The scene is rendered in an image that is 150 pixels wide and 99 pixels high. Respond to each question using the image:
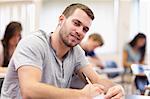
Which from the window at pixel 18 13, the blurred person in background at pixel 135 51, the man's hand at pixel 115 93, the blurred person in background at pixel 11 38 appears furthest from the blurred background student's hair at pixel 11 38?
the blurred person in background at pixel 135 51

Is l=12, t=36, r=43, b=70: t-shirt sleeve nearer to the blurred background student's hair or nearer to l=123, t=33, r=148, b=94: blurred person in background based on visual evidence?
the blurred background student's hair

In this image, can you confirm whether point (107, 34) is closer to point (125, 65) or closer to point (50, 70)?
point (125, 65)

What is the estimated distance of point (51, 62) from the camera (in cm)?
161

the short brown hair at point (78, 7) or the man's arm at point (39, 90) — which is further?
the short brown hair at point (78, 7)

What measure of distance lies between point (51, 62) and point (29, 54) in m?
0.14

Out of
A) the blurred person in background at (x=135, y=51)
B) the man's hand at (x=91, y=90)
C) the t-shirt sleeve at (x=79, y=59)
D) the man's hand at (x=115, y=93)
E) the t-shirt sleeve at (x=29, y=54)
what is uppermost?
the t-shirt sleeve at (x=29, y=54)

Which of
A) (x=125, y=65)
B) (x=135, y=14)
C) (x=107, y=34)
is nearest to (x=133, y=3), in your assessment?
(x=135, y=14)

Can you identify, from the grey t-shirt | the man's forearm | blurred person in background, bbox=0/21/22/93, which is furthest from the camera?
blurred person in background, bbox=0/21/22/93

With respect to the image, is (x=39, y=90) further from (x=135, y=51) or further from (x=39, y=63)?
(x=135, y=51)

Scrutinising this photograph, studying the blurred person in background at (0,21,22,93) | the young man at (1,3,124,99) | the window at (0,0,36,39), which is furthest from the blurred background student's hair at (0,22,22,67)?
the young man at (1,3,124,99)

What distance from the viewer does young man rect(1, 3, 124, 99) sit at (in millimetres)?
1441

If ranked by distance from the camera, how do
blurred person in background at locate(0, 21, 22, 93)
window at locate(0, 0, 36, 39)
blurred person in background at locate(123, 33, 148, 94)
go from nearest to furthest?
1. blurred person in background at locate(0, 21, 22, 93)
2. window at locate(0, 0, 36, 39)
3. blurred person in background at locate(123, 33, 148, 94)

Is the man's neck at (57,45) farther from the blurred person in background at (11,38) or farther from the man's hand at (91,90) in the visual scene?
the blurred person in background at (11,38)

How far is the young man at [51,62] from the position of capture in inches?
56.7
